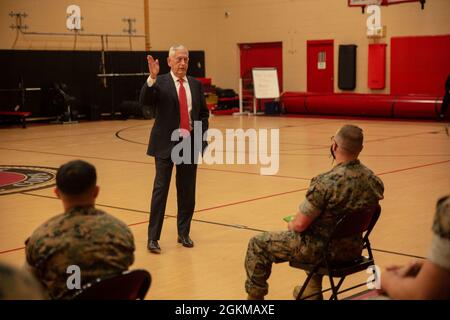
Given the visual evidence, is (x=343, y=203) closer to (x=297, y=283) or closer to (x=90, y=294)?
(x=297, y=283)

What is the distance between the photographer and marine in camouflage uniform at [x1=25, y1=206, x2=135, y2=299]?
3125mm

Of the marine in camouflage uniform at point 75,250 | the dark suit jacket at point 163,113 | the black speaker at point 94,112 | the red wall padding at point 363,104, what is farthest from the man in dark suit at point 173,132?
the black speaker at point 94,112

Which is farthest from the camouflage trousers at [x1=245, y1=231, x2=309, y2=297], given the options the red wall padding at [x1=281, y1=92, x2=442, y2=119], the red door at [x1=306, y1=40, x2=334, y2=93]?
the red door at [x1=306, y1=40, x2=334, y2=93]

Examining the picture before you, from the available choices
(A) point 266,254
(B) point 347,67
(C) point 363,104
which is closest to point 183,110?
(A) point 266,254

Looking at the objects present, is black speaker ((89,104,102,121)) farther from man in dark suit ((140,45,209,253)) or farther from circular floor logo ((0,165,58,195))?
man in dark suit ((140,45,209,253))

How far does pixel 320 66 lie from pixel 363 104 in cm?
317

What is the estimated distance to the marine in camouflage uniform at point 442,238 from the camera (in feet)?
8.65

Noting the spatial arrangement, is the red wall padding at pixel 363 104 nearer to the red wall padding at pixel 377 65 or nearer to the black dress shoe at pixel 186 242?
the red wall padding at pixel 377 65

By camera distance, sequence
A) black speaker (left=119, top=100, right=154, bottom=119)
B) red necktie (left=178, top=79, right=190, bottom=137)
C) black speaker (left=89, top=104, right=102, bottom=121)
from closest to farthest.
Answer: red necktie (left=178, top=79, right=190, bottom=137) < black speaker (left=89, top=104, right=102, bottom=121) < black speaker (left=119, top=100, right=154, bottom=119)

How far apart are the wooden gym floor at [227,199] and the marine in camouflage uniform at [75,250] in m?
1.99

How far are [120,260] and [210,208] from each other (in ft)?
16.9

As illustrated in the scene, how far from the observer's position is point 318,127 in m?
18.8

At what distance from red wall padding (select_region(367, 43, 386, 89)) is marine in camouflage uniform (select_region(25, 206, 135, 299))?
65.0 ft

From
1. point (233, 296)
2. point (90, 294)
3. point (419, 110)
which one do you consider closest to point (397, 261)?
point (233, 296)
